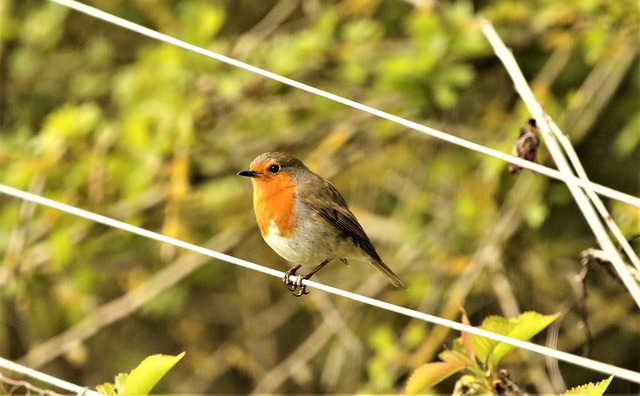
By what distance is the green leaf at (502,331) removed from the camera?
221cm

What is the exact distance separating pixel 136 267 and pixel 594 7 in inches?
137

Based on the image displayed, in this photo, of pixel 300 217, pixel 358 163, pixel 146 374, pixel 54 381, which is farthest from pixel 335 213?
pixel 358 163

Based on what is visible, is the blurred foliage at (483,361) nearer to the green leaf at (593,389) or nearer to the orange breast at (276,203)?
the green leaf at (593,389)

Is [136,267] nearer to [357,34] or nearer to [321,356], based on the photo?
[321,356]

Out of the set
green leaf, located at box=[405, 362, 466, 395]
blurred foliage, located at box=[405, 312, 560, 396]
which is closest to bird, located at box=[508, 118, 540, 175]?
blurred foliage, located at box=[405, 312, 560, 396]

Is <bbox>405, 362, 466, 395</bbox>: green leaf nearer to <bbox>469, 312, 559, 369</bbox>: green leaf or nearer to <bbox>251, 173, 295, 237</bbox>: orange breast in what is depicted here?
<bbox>469, 312, 559, 369</bbox>: green leaf

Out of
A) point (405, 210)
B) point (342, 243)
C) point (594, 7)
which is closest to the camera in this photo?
point (342, 243)

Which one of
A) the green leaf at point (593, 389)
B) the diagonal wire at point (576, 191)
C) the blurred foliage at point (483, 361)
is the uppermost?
the diagonal wire at point (576, 191)

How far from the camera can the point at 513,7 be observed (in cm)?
449

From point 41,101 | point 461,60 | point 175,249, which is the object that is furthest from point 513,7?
point 41,101

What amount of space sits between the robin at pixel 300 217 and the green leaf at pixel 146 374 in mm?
996

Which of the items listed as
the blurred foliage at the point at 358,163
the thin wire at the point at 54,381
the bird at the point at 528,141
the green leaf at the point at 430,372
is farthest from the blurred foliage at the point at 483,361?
the blurred foliage at the point at 358,163

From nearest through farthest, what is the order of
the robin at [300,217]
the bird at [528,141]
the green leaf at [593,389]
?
the green leaf at [593,389] < the bird at [528,141] < the robin at [300,217]

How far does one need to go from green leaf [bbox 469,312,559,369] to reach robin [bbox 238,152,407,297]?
882 mm
